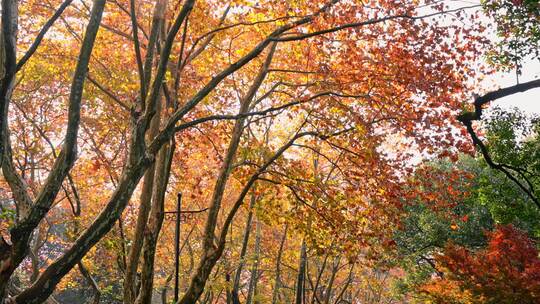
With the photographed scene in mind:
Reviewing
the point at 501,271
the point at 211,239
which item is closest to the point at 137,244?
the point at 211,239

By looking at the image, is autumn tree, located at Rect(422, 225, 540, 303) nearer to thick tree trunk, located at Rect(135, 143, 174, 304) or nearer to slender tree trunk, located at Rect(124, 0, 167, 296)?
thick tree trunk, located at Rect(135, 143, 174, 304)

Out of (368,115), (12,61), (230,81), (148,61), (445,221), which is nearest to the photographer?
(12,61)

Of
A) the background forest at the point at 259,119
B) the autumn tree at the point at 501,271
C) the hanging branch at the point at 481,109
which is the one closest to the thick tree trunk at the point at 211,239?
the background forest at the point at 259,119

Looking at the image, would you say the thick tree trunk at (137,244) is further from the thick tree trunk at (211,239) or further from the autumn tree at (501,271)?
the autumn tree at (501,271)

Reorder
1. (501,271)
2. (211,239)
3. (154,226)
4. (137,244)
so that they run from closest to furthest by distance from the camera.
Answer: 1. (137,244)
2. (154,226)
3. (211,239)
4. (501,271)

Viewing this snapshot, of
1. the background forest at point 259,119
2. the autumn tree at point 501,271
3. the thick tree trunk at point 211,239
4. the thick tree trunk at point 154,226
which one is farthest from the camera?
the autumn tree at point 501,271

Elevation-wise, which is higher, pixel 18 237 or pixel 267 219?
pixel 267 219

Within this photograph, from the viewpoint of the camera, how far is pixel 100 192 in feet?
57.5

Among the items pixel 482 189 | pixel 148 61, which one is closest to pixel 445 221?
pixel 482 189

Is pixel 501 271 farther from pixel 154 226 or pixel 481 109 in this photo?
pixel 154 226

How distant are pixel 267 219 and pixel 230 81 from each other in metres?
4.53

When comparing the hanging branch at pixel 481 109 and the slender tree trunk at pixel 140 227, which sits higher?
the hanging branch at pixel 481 109

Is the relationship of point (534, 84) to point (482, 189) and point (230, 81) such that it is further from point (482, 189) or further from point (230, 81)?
point (230, 81)

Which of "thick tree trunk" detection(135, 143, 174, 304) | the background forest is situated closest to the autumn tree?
the background forest
